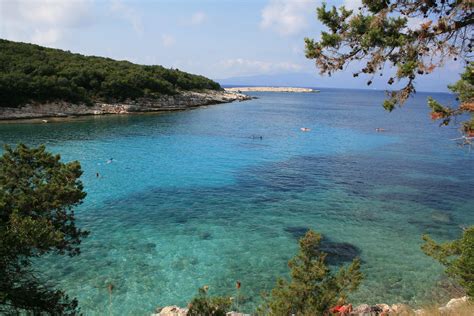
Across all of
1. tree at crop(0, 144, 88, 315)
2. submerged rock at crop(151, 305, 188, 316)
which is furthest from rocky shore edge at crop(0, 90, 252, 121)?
→ submerged rock at crop(151, 305, 188, 316)

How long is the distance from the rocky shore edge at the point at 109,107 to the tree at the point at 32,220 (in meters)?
63.4

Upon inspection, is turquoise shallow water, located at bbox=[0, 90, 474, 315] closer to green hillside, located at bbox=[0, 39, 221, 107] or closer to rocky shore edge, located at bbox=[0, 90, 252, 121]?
rocky shore edge, located at bbox=[0, 90, 252, 121]

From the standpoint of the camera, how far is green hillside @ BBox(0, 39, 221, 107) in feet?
234

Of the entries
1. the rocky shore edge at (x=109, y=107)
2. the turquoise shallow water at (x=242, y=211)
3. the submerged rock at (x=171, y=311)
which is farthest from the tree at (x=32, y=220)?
the rocky shore edge at (x=109, y=107)

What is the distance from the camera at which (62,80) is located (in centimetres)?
7731

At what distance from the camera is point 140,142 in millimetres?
53500

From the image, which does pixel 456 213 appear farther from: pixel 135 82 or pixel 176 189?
pixel 135 82

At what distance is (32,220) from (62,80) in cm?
7603

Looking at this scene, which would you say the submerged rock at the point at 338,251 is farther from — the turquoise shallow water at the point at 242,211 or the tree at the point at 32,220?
the tree at the point at 32,220

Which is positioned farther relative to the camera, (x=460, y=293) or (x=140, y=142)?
(x=140, y=142)

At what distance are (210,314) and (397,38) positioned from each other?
9.10 metres

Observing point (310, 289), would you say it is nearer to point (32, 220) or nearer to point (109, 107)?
point (32, 220)

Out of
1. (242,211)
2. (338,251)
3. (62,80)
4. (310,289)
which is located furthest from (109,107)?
(310,289)

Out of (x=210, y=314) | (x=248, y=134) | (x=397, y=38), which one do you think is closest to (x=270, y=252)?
(x=210, y=314)
